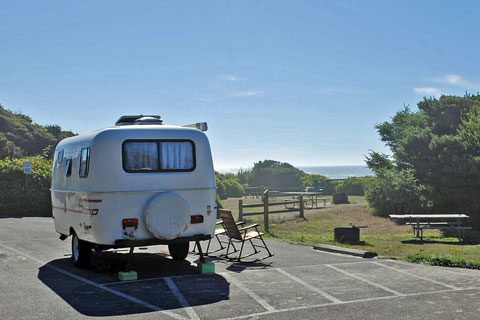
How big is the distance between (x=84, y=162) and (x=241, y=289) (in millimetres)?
3822

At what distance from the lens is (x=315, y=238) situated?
51.2 feet

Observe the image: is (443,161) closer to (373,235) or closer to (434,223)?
(434,223)

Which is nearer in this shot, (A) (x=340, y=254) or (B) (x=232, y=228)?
(B) (x=232, y=228)

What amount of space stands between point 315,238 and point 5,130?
4188cm

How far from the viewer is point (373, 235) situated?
17.3 meters

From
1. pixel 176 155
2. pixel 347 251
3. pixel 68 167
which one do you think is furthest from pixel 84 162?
pixel 347 251

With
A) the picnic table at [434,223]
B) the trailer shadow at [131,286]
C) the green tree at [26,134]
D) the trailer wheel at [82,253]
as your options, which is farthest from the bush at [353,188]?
the trailer wheel at [82,253]

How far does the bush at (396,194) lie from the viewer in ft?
79.7

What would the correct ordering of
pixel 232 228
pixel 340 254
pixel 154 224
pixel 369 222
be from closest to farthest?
1. pixel 154 224
2. pixel 232 228
3. pixel 340 254
4. pixel 369 222

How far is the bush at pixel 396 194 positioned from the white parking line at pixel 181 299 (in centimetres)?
1753

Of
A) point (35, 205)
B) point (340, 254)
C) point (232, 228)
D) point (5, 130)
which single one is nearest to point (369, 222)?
point (340, 254)

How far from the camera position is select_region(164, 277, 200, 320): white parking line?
669cm

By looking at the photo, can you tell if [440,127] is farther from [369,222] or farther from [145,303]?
[145,303]

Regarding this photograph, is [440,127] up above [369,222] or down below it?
above
